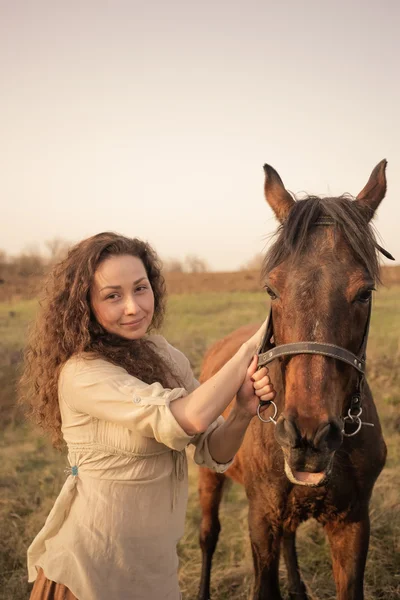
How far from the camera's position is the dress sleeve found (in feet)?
5.98

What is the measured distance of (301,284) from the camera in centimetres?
206

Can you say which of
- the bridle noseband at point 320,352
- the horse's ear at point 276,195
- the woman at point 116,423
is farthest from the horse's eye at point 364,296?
the horse's ear at point 276,195

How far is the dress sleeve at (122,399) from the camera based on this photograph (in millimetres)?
1824

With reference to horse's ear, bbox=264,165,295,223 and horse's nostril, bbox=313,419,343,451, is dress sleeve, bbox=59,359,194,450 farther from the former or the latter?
horse's ear, bbox=264,165,295,223

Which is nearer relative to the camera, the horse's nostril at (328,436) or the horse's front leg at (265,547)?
the horse's nostril at (328,436)

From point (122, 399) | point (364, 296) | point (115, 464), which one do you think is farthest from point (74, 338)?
point (364, 296)

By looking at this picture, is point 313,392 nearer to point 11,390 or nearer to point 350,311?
point 350,311

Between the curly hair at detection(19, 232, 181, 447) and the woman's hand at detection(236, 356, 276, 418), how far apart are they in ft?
1.16

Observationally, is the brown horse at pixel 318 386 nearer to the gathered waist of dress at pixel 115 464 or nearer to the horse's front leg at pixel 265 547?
the horse's front leg at pixel 265 547


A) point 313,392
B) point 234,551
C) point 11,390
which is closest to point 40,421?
point 313,392

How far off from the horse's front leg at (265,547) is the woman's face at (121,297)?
1489 mm

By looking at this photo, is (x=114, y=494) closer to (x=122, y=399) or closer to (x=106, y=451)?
(x=106, y=451)

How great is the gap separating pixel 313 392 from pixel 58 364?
109 centimetres

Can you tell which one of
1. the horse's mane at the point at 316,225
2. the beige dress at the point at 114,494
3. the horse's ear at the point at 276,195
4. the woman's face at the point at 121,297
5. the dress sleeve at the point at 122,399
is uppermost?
the horse's ear at the point at 276,195
